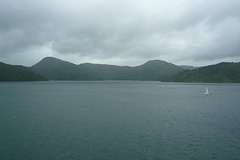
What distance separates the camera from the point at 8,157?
2962 centimetres

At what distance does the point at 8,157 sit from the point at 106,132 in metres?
19.8

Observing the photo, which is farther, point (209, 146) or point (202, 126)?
point (202, 126)

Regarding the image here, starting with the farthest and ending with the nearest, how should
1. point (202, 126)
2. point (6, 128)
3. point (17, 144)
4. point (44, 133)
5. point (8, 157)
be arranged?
point (202, 126) < point (6, 128) < point (44, 133) < point (17, 144) < point (8, 157)

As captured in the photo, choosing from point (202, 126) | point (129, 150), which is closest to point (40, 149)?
point (129, 150)

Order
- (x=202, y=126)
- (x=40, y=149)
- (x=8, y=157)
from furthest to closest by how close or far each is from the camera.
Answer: (x=202, y=126), (x=40, y=149), (x=8, y=157)

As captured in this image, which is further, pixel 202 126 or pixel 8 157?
pixel 202 126

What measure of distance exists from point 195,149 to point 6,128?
139ft

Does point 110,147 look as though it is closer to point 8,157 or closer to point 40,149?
point 40,149

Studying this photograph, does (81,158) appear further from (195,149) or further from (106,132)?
(195,149)

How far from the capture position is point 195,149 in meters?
33.6

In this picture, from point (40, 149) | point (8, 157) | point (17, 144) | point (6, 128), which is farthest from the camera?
point (6, 128)

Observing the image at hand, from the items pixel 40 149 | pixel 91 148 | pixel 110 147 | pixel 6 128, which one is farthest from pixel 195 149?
pixel 6 128

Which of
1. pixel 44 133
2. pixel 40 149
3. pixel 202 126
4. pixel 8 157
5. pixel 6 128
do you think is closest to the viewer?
pixel 8 157

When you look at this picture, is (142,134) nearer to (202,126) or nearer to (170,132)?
(170,132)
